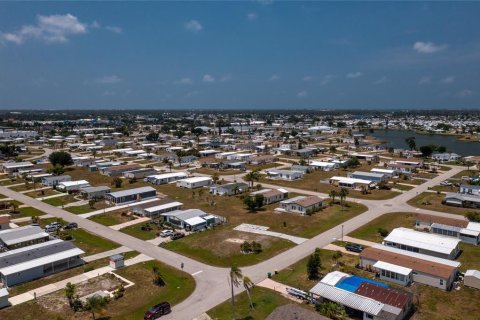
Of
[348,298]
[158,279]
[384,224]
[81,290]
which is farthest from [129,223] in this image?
[384,224]

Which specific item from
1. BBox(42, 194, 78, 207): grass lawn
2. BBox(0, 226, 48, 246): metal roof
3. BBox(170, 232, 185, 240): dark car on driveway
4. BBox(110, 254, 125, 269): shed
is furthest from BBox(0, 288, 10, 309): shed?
BBox(42, 194, 78, 207): grass lawn

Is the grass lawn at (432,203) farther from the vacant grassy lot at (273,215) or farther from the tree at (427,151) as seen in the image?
the tree at (427,151)

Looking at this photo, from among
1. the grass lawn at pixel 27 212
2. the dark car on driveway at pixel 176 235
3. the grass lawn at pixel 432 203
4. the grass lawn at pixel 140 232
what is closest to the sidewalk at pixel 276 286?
the dark car on driveway at pixel 176 235

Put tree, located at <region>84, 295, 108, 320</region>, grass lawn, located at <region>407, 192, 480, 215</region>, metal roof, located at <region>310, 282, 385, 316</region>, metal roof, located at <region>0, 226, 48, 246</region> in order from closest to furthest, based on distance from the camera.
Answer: metal roof, located at <region>310, 282, 385, 316</region> < tree, located at <region>84, 295, 108, 320</region> < metal roof, located at <region>0, 226, 48, 246</region> < grass lawn, located at <region>407, 192, 480, 215</region>

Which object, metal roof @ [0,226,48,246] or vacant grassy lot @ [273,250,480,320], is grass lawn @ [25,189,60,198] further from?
vacant grassy lot @ [273,250,480,320]

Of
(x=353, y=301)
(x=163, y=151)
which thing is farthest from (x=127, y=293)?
(x=163, y=151)

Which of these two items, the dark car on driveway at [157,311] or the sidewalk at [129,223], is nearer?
the dark car on driveway at [157,311]
